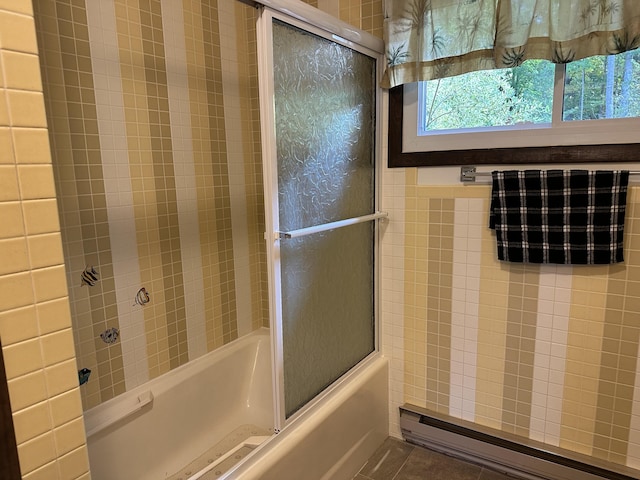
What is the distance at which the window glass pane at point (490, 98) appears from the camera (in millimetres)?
1712

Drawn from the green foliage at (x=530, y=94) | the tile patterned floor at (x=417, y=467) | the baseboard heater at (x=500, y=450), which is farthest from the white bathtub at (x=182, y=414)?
the green foliage at (x=530, y=94)

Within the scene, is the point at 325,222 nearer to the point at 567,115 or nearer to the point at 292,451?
the point at 292,451

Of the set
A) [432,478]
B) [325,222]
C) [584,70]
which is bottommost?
[432,478]

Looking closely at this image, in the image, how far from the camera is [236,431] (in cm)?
224

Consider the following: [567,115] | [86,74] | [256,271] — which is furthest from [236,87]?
[567,115]

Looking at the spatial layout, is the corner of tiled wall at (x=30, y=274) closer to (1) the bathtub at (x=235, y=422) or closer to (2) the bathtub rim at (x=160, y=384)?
(1) the bathtub at (x=235, y=422)

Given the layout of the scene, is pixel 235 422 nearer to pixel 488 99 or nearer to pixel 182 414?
pixel 182 414

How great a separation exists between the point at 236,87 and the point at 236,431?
1.82 metres

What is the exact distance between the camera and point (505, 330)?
188 centimetres

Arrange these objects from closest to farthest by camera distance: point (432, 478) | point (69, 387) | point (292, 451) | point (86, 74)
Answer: point (69, 387) < point (292, 451) < point (86, 74) < point (432, 478)

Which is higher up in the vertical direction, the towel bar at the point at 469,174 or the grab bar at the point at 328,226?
the towel bar at the point at 469,174

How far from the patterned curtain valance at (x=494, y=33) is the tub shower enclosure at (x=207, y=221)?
0.53 ft

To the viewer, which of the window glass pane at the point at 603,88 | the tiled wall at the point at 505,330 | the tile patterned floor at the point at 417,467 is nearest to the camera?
the window glass pane at the point at 603,88

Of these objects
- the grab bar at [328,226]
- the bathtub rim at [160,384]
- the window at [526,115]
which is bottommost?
the bathtub rim at [160,384]
